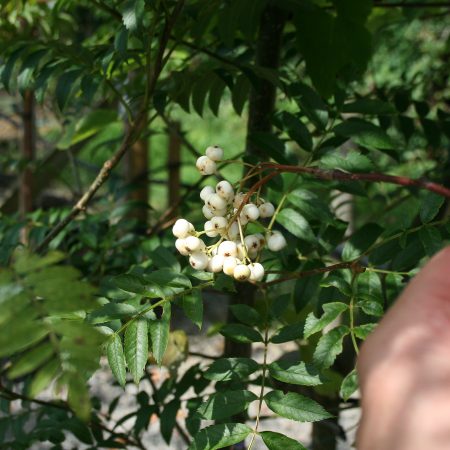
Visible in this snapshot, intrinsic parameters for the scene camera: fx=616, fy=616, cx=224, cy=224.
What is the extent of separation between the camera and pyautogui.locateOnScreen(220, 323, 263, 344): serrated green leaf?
0.81 m

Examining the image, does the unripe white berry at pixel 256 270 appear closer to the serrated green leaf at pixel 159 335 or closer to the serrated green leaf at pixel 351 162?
the serrated green leaf at pixel 159 335

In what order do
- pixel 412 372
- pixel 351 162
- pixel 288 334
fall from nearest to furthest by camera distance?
pixel 412 372, pixel 288 334, pixel 351 162

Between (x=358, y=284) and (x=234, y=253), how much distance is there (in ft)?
0.64

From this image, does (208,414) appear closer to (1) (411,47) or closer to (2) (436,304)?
(2) (436,304)

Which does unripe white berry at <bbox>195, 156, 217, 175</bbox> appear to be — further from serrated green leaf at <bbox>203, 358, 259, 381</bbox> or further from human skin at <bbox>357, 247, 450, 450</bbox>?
human skin at <bbox>357, 247, 450, 450</bbox>

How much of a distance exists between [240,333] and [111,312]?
176mm

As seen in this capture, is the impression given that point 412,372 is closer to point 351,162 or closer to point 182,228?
point 182,228

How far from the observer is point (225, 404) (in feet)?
2.42

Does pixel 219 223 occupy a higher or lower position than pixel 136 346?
higher

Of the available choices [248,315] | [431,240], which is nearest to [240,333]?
[248,315]

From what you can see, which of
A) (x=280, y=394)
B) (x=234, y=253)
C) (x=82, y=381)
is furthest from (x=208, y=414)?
(x=82, y=381)

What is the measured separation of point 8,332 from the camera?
46 centimetres

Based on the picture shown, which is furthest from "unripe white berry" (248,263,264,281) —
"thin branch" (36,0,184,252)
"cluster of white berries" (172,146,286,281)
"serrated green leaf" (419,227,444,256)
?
"thin branch" (36,0,184,252)

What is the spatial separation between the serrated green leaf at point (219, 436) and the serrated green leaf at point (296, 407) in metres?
0.04
